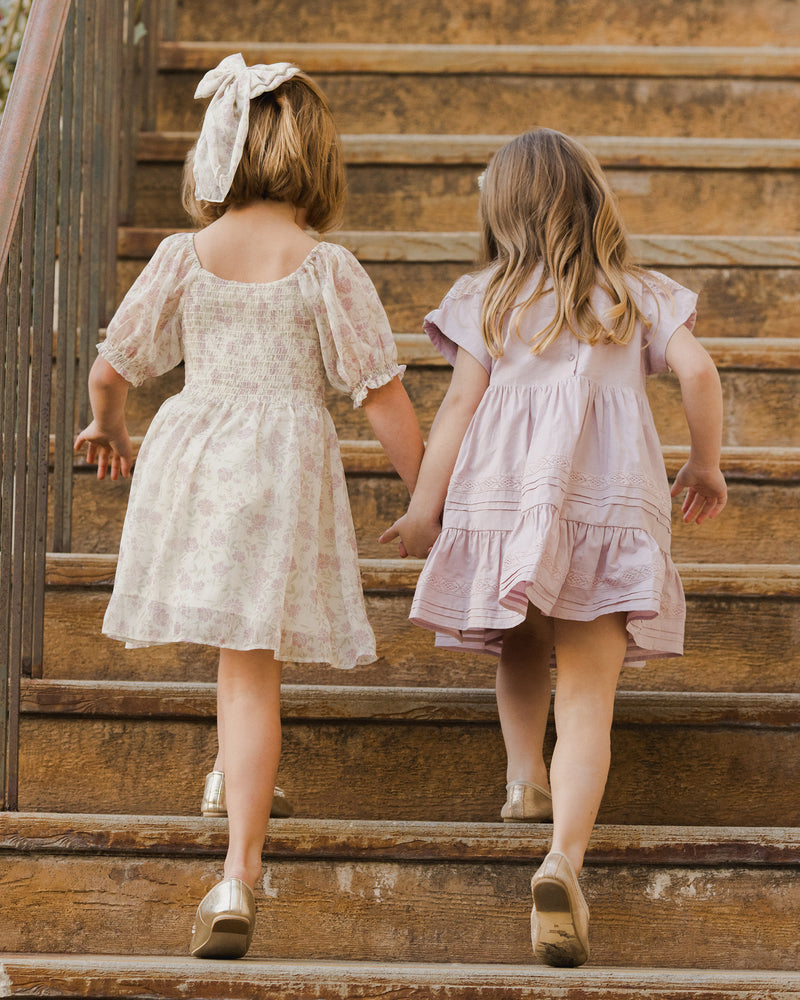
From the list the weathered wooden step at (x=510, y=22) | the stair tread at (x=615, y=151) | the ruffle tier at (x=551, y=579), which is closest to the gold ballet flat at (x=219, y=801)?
the ruffle tier at (x=551, y=579)

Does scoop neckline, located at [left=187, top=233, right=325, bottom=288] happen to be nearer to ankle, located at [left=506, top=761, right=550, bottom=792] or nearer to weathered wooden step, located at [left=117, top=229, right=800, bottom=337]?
ankle, located at [left=506, top=761, right=550, bottom=792]

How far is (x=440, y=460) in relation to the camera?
6.49ft

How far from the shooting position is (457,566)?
6.22 ft

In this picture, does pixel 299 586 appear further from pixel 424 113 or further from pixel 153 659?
pixel 424 113

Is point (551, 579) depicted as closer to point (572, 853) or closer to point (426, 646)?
point (572, 853)

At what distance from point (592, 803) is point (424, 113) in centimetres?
239

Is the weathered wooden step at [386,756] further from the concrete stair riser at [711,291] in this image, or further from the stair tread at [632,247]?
the stair tread at [632,247]

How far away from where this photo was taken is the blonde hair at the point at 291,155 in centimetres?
186

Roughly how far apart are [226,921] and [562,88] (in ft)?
8.66

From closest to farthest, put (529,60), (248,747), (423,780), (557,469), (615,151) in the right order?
(248,747)
(557,469)
(423,780)
(615,151)
(529,60)

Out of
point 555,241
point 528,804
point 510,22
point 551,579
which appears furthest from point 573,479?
point 510,22

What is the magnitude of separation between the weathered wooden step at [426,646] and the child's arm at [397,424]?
14.7 inches

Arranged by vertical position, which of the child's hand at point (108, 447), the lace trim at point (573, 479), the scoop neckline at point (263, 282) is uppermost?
the scoop neckline at point (263, 282)

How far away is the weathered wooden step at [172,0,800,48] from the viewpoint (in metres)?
3.77
